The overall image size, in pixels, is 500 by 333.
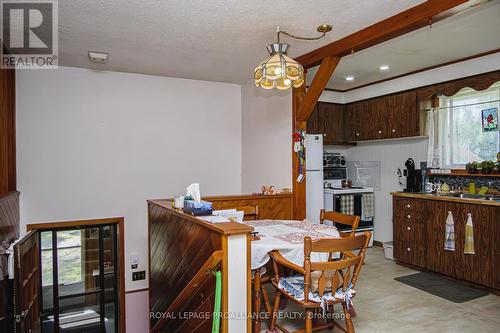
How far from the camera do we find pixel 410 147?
545cm

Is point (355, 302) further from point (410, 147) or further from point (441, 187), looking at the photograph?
point (410, 147)

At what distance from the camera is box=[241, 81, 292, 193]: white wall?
176 inches

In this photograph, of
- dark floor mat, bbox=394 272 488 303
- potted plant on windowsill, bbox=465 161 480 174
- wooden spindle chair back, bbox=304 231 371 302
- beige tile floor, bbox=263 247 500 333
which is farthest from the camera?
potted plant on windowsill, bbox=465 161 480 174

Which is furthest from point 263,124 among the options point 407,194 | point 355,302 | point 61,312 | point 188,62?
point 61,312

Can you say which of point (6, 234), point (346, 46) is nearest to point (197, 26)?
point (346, 46)

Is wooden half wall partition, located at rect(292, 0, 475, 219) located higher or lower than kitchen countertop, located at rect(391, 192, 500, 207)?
higher

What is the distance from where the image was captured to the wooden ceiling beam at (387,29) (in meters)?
2.60

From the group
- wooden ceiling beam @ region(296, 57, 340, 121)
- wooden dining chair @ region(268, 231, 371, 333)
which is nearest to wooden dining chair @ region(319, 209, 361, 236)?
wooden dining chair @ region(268, 231, 371, 333)

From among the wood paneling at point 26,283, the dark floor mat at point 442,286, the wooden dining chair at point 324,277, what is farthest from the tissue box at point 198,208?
the dark floor mat at point 442,286

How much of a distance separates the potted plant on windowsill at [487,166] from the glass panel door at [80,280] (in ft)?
16.2

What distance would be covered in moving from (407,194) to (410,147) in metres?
1.06

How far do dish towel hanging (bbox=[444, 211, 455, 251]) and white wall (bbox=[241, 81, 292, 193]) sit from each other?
1.96m

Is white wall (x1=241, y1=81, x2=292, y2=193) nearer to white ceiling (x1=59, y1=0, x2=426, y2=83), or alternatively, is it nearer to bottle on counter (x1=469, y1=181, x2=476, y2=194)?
white ceiling (x1=59, y1=0, x2=426, y2=83)

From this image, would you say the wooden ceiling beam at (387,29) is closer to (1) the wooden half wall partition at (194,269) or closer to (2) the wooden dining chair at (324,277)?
(2) the wooden dining chair at (324,277)
